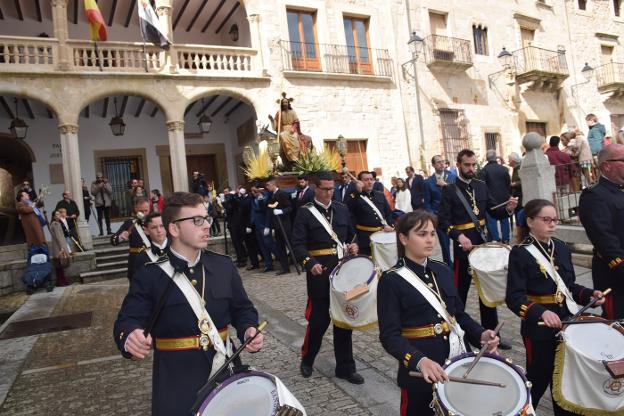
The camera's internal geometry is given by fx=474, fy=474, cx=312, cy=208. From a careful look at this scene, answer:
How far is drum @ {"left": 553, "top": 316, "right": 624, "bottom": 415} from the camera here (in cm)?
248

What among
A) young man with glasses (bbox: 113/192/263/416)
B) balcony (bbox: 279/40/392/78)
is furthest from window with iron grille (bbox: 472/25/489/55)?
young man with glasses (bbox: 113/192/263/416)

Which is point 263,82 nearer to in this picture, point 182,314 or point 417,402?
point 182,314

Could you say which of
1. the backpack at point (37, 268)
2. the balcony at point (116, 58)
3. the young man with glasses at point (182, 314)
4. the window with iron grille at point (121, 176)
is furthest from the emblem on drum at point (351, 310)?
the window with iron grille at point (121, 176)

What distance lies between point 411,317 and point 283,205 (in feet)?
24.7

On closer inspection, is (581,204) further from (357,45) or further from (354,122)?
(357,45)

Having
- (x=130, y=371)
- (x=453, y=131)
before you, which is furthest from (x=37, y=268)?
(x=453, y=131)

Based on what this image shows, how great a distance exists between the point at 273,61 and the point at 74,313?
11323 mm

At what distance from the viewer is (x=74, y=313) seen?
7.87 m

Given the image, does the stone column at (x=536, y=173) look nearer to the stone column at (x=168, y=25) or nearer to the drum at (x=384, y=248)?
the drum at (x=384, y=248)

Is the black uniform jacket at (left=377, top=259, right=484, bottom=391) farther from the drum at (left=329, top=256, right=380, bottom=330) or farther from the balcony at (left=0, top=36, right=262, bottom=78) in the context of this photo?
the balcony at (left=0, top=36, right=262, bottom=78)

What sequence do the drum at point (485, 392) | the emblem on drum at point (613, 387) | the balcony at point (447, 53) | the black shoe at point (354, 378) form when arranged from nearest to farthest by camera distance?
1. the drum at point (485, 392)
2. the emblem on drum at point (613, 387)
3. the black shoe at point (354, 378)
4. the balcony at point (447, 53)

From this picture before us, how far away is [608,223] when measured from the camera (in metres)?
3.24

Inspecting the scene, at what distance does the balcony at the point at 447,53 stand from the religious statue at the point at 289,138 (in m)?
8.41

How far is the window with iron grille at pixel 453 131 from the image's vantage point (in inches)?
768
